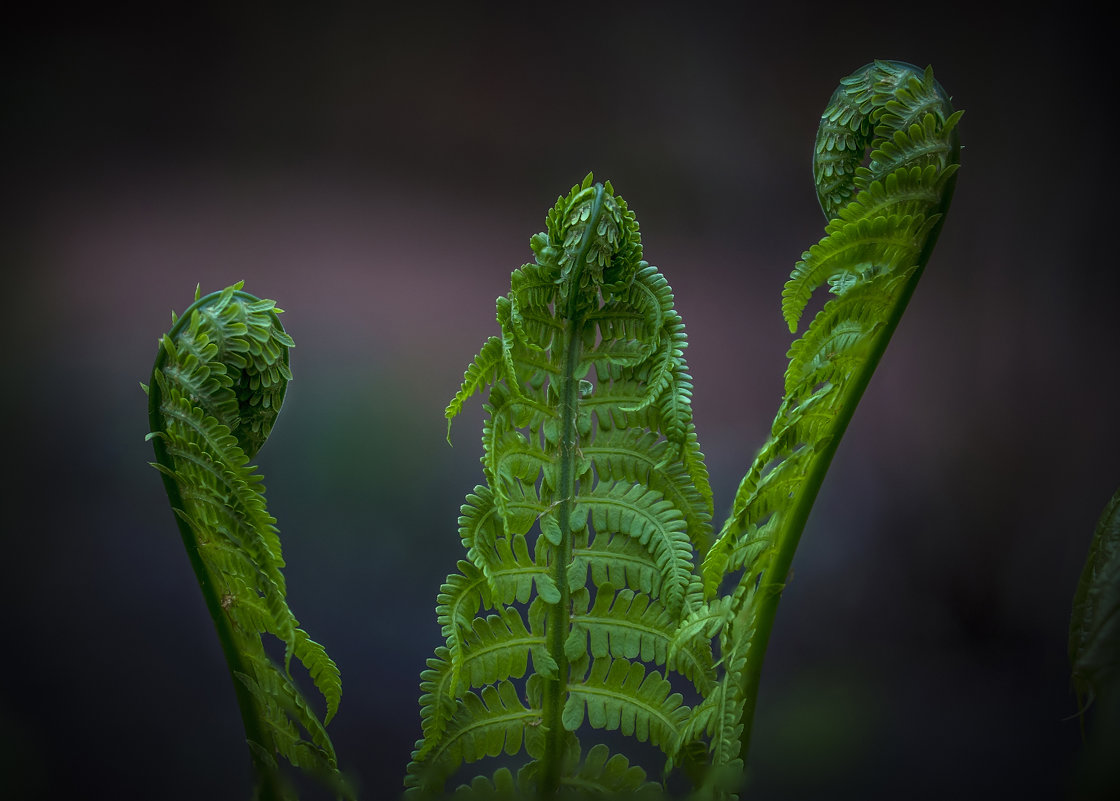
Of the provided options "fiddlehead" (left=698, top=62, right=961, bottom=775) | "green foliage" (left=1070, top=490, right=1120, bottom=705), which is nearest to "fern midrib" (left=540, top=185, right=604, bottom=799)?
"fiddlehead" (left=698, top=62, right=961, bottom=775)

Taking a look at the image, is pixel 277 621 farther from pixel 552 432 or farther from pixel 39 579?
pixel 39 579

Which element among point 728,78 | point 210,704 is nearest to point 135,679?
point 210,704

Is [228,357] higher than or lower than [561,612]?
higher

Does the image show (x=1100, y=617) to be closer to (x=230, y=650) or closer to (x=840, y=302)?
(x=840, y=302)

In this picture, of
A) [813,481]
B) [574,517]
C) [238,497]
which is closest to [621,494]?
[574,517]

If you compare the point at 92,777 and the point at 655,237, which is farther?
the point at 655,237

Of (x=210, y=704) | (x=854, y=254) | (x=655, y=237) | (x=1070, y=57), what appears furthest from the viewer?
(x=655, y=237)

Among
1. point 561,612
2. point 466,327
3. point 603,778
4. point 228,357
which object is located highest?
point 466,327
